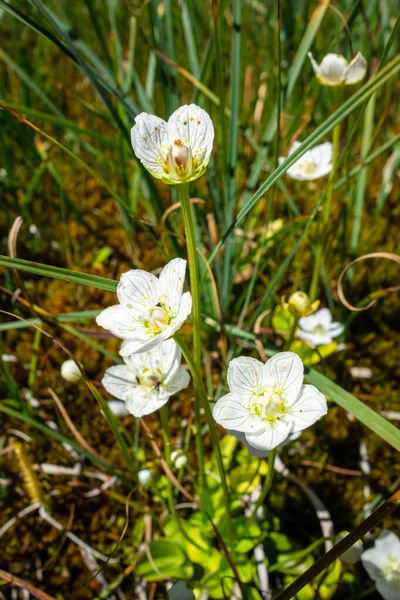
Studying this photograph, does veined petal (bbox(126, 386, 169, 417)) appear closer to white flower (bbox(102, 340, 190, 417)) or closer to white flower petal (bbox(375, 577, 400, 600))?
white flower (bbox(102, 340, 190, 417))

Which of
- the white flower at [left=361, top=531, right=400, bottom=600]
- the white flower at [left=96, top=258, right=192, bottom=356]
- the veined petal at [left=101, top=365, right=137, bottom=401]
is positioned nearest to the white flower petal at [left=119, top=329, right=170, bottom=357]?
the white flower at [left=96, top=258, right=192, bottom=356]

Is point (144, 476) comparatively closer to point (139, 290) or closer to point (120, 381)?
point (120, 381)

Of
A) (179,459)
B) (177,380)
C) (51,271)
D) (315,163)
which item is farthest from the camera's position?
(315,163)

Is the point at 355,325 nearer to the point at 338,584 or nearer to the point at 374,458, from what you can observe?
the point at 374,458

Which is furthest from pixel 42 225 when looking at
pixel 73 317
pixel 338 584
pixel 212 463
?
pixel 338 584

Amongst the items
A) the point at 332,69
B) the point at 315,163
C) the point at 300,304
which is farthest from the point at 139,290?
the point at 315,163

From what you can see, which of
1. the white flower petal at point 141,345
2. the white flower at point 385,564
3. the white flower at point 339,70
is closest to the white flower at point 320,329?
the white flower at point 385,564

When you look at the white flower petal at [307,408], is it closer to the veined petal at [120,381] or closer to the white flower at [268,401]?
the white flower at [268,401]
